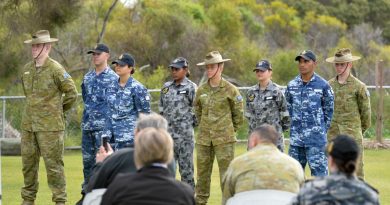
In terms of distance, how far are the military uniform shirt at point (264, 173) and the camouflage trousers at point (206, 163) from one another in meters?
5.25

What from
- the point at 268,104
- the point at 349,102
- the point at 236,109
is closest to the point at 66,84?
the point at 236,109

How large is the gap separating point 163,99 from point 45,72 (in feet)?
5.86

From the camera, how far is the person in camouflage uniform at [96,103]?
43.4 feet

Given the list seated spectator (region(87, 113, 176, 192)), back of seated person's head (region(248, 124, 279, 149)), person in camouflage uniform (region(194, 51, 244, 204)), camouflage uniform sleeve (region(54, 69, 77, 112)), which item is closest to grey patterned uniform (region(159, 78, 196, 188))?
person in camouflage uniform (region(194, 51, 244, 204))

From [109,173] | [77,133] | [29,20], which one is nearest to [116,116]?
[109,173]

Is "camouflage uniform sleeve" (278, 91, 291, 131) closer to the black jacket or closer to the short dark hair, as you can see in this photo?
the short dark hair

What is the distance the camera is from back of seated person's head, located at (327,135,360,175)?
257 inches

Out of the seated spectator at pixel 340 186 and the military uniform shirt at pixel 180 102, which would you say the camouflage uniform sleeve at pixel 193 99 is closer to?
the military uniform shirt at pixel 180 102

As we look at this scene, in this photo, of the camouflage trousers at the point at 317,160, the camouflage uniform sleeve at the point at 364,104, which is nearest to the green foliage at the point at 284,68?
the camouflage uniform sleeve at the point at 364,104

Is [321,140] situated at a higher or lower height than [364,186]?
lower

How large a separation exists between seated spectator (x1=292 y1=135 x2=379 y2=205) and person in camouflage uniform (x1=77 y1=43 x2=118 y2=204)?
6823 millimetres

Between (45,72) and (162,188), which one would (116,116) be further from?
(162,188)

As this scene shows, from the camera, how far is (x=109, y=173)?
7.62 meters

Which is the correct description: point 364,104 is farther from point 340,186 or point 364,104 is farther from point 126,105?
point 340,186
